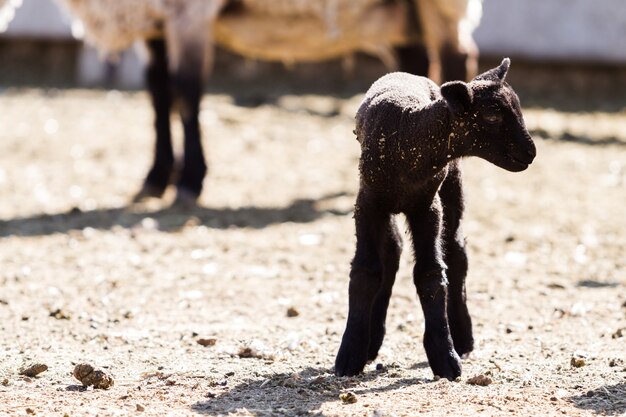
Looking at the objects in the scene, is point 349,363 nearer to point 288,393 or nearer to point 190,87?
point 288,393

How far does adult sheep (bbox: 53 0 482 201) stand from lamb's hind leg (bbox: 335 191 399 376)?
4.57m

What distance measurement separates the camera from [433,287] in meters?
4.78

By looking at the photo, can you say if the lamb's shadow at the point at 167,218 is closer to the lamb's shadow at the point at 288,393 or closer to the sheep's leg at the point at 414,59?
the sheep's leg at the point at 414,59

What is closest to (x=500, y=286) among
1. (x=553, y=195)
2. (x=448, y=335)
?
(x=448, y=335)

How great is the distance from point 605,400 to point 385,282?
3.76 feet

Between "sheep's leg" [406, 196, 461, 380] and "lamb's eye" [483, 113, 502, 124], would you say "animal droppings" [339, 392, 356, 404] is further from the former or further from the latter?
"lamb's eye" [483, 113, 502, 124]

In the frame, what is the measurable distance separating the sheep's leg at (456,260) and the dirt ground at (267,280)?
0.12m

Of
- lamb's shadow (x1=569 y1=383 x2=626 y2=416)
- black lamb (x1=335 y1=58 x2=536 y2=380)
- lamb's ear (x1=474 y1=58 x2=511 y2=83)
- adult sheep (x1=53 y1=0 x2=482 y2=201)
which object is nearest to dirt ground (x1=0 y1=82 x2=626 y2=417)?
lamb's shadow (x1=569 y1=383 x2=626 y2=416)

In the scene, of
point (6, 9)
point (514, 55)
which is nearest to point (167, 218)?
point (6, 9)

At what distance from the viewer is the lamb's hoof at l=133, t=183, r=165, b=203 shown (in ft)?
31.4

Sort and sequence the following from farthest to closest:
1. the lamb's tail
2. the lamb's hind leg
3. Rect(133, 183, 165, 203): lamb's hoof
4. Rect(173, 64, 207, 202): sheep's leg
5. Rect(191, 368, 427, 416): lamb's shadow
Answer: Rect(133, 183, 165, 203): lamb's hoof → Rect(173, 64, 207, 202): sheep's leg → the lamb's tail → the lamb's hind leg → Rect(191, 368, 427, 416): lamb's shadow

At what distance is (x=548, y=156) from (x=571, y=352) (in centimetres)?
637

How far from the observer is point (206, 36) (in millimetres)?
9273

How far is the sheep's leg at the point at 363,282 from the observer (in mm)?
4820
